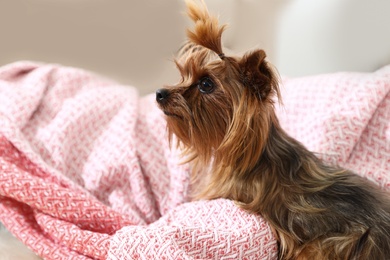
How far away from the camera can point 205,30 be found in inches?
56.2

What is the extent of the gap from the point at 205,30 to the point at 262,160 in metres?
0.44

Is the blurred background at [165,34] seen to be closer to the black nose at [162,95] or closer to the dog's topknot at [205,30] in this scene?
the dog's topknot at [205,30]

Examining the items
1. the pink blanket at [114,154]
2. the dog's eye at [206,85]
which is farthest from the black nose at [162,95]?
the pink blanket at [114,154]

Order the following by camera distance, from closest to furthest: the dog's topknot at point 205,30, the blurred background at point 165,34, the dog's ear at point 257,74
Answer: the dog's ear at point 257,74 < the dog's topknot at point 205,30 < the blurred background at point 165,34

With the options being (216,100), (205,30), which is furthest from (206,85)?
(205,30)

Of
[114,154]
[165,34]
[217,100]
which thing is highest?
[165,34]

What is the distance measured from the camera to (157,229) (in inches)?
50.2

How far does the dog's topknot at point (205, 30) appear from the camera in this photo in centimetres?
142

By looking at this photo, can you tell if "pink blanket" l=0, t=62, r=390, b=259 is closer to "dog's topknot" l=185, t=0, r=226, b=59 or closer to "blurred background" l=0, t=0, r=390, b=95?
"blurred background" l=0, t=0, r=390, b=95

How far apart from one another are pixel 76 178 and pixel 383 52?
137cm

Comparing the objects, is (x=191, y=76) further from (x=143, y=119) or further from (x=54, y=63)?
(x=54, y=63)

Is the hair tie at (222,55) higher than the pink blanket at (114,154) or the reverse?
higher

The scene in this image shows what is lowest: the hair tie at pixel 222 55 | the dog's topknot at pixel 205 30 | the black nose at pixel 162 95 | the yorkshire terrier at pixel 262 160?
the yorkshire terrier at pixel 262 160

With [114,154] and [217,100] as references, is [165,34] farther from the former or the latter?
[217,100]
